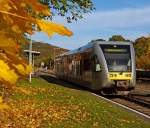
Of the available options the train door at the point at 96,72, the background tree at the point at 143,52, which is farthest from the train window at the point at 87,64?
the background tree at the point at 143,52

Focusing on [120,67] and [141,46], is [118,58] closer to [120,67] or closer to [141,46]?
[120,67]

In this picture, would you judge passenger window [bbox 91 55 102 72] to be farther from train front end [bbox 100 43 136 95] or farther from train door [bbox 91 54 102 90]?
train front end [bbox 100 43 136 95]

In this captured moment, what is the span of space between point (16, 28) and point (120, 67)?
2919cm

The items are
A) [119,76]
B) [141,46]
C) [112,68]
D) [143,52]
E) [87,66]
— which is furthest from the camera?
[141,46]

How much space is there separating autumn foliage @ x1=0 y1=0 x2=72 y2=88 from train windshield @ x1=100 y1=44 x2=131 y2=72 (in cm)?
2892

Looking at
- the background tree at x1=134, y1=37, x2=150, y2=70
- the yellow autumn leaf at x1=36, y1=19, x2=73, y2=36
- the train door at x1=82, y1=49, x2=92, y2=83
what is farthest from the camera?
the background tree at x1=134, y1=37, x2=150, y2=70

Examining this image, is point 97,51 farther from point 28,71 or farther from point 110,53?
point 28,71

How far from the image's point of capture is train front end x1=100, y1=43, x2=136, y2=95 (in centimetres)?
3047

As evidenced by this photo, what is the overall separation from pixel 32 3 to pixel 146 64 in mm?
85459

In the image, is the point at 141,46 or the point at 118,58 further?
the point at 141,46

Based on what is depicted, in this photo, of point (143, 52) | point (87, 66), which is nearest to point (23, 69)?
point (87, 66)

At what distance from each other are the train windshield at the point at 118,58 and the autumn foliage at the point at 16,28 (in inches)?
1139

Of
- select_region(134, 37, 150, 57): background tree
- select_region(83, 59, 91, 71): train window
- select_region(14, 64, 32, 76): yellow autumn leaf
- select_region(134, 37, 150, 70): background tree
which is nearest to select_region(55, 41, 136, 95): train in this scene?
select_region(83, 59, 91, 71): train window

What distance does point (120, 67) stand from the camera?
3080 cm
